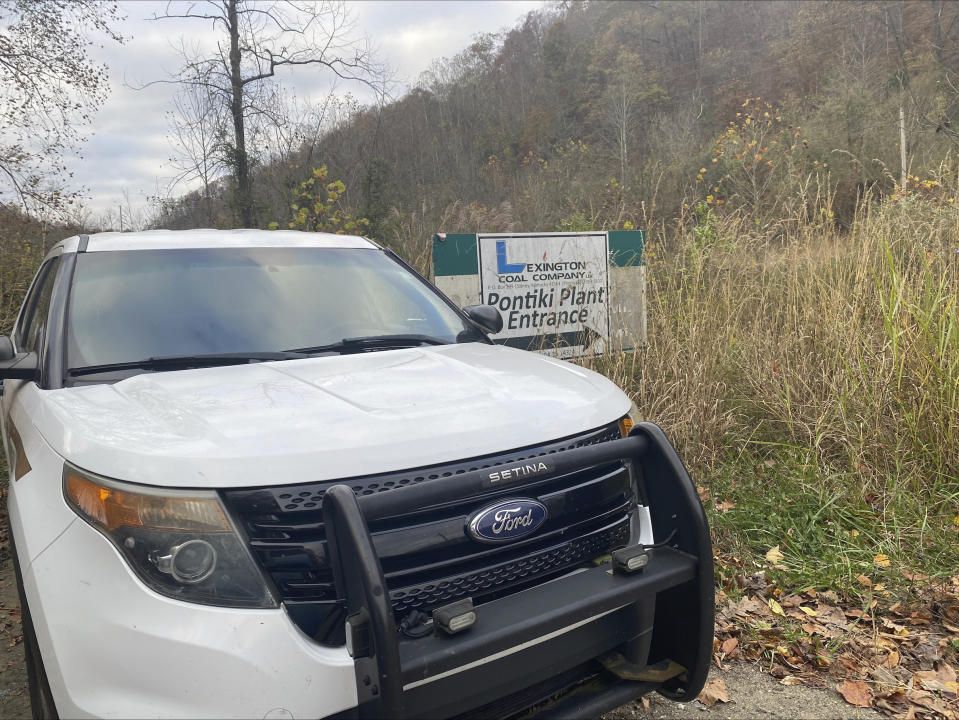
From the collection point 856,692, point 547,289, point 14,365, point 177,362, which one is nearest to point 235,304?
point 177,362

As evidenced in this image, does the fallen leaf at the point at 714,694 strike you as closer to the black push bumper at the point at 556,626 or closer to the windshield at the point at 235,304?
the black push bumper at the point at 556,626

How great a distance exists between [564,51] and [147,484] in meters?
52.6

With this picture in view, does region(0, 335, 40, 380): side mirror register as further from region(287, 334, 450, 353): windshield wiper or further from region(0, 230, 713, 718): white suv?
region(287, 334, 450, 353): windshield wiper

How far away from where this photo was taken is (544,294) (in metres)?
5.34

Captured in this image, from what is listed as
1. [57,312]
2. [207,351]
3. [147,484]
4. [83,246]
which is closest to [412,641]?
[147,484]

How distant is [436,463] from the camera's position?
68.9 inches

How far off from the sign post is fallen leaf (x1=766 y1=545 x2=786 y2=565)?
6.22 feet

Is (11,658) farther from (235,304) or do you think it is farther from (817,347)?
(817,347)

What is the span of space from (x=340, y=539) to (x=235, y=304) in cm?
161

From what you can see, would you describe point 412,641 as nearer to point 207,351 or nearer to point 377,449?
point 377,449

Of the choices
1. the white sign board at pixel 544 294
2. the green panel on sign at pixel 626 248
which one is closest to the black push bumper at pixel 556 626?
the white sign board at pixel 544 294

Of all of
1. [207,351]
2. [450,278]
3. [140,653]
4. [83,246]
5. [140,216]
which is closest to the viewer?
[140,653]

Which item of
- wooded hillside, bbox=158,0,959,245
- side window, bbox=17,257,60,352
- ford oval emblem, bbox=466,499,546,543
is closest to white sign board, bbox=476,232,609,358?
wooded hillside, bbox=158,0,959,245

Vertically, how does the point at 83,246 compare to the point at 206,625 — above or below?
above
